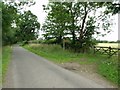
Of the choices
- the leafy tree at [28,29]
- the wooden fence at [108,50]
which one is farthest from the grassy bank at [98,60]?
the leafy tree at [28,29]

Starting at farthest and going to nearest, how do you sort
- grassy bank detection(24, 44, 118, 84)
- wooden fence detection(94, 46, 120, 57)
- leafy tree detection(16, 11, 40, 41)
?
leafy tree detection(16, 11, 40, 41), wooden fence detection(94, 46, 120, 57), grassy bank detection(24, 44, 118, 84)

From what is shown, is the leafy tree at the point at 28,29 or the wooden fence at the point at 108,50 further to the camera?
the leafy tree at the point at 28,29

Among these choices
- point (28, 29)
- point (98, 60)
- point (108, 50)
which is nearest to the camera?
point (98, 60)

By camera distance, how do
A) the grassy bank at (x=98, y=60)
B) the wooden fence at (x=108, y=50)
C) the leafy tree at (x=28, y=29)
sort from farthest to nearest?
the leafy tree at (x=28, y=29)
the wooden fence at (x=108, y=50)
the grassy bank at (x=98, y=60)

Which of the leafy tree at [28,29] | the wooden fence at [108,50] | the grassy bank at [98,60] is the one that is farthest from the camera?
the leafy tree at [28,29]

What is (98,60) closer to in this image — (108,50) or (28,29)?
(108,50)

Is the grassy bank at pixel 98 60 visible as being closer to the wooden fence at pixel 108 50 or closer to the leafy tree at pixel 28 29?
the wooden fence at pixel 108 50

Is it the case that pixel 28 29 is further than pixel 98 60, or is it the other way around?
pixel 28 29

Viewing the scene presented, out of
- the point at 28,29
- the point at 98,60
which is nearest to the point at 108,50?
the point at 98,60

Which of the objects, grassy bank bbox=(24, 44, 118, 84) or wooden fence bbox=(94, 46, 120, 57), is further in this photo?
wooden fence bbox=(94, 46, 120, 57)

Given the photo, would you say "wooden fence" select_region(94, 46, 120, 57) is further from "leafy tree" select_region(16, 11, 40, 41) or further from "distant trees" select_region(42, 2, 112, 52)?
"leafy tree" select_region(16, 11, 40, 41)

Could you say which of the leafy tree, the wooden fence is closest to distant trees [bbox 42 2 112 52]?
the wooden fence

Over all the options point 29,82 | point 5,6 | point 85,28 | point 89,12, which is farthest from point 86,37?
point 29,82

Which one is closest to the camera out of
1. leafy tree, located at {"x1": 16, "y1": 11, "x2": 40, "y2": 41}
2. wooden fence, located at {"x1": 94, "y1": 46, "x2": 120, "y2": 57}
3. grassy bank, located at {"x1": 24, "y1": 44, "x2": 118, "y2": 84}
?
grassy bank, located at {"x1": 24, "y1": 44, "x2": 118, "y2": 84}
